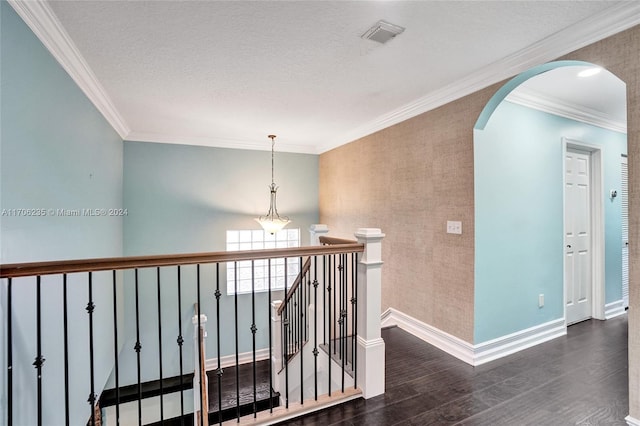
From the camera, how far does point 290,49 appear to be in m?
2.22

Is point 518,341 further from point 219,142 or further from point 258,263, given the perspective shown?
point 219,142

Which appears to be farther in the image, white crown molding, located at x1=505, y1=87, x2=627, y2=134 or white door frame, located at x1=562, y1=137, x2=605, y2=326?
white door frame, located at x1=562, y1=137, x2=605, y2=326

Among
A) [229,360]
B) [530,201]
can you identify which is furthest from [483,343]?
[229,360]

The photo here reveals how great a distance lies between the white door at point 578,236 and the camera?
3.51 m

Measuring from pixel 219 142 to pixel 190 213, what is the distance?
4.03ft

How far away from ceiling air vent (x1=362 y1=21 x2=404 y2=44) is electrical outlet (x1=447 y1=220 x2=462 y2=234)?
5.47ft

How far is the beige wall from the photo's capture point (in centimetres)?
177

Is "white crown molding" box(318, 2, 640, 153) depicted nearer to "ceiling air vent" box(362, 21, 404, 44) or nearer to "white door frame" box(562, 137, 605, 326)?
"ceiling air vent" box(362, 21, 404, 44)

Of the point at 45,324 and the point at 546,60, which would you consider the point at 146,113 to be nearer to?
the point at 45,324

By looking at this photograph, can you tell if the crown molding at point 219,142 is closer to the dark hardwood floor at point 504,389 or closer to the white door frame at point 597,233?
the dark hardwood floor at point 504,389

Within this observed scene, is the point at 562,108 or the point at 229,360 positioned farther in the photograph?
the point at 229,360

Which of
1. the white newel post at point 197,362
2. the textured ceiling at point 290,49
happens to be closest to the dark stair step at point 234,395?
the white newel post at point 197,362

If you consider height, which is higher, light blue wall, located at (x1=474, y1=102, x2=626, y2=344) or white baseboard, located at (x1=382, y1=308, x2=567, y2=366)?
Answer: light blue wall, located at (x1=474, y1=102, x2=626, y2=344)

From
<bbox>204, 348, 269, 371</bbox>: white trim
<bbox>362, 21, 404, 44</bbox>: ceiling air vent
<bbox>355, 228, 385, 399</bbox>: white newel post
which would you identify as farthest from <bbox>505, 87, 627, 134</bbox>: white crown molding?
<bbox>204, 348, 269, 371</bbox>: white trim
